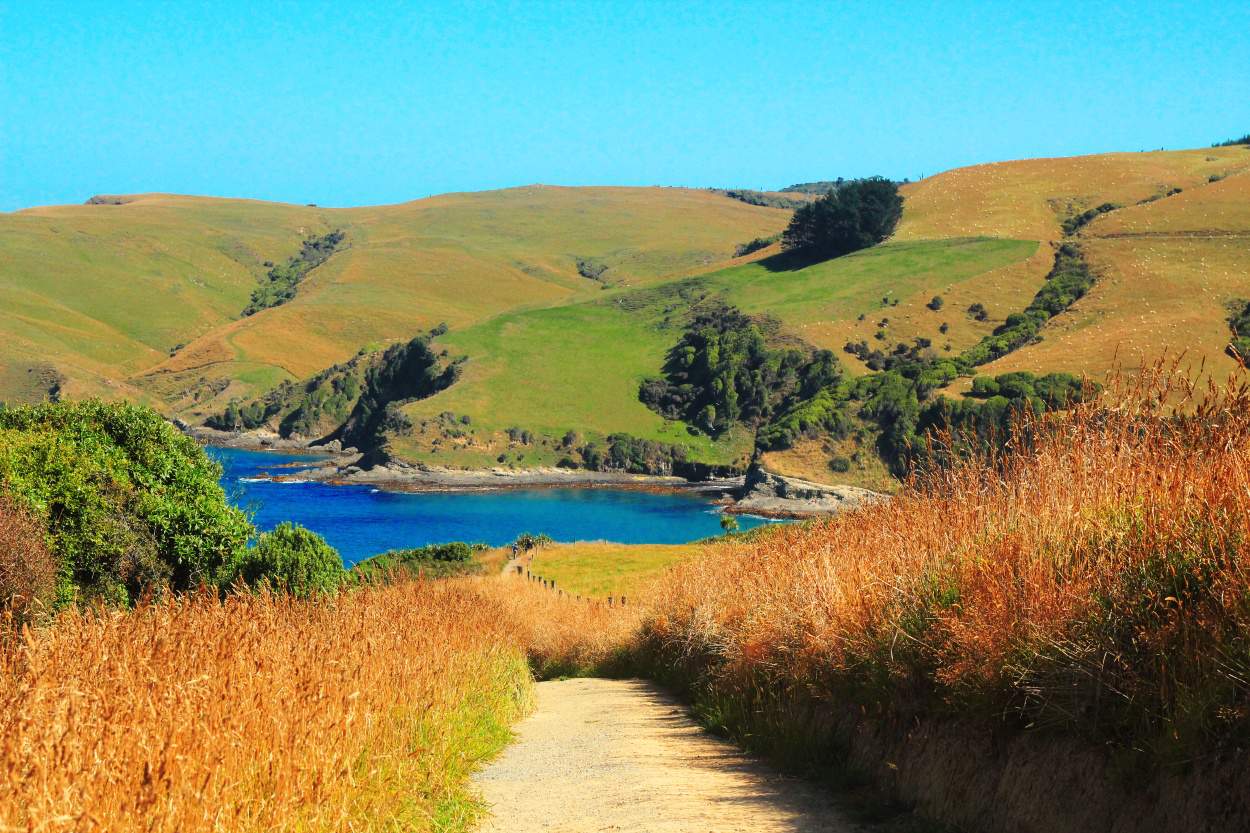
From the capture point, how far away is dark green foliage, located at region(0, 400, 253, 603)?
21984 millimetres

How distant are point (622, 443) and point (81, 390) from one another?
77594 millimetres

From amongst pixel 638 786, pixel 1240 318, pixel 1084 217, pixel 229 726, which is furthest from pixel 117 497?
pixel 1084 217

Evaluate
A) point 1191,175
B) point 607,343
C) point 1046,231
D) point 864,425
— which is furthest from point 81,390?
point 1191,175

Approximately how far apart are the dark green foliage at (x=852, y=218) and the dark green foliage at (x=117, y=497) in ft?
469

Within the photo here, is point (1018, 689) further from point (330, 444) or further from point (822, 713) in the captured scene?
point (330, 444)

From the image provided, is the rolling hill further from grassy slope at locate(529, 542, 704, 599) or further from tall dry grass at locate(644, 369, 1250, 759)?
tall dry grass at locate(644, 369, 1250, 759)

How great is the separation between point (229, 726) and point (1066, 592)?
15.0ft

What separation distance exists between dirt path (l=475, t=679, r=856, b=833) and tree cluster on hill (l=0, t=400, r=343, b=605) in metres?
10.8

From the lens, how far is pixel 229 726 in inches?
208

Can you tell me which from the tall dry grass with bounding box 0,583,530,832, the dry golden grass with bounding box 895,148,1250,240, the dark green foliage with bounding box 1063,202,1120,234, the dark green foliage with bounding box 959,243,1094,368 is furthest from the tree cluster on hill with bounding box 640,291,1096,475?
the tall dry grass with bounding box 0,583,530,832

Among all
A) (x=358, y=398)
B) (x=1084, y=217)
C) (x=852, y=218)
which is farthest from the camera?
(x=852, y=218)

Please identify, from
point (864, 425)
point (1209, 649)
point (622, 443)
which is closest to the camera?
point (1209, 649)

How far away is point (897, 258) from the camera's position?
495 feet

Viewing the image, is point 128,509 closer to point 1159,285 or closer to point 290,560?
point 290,560
